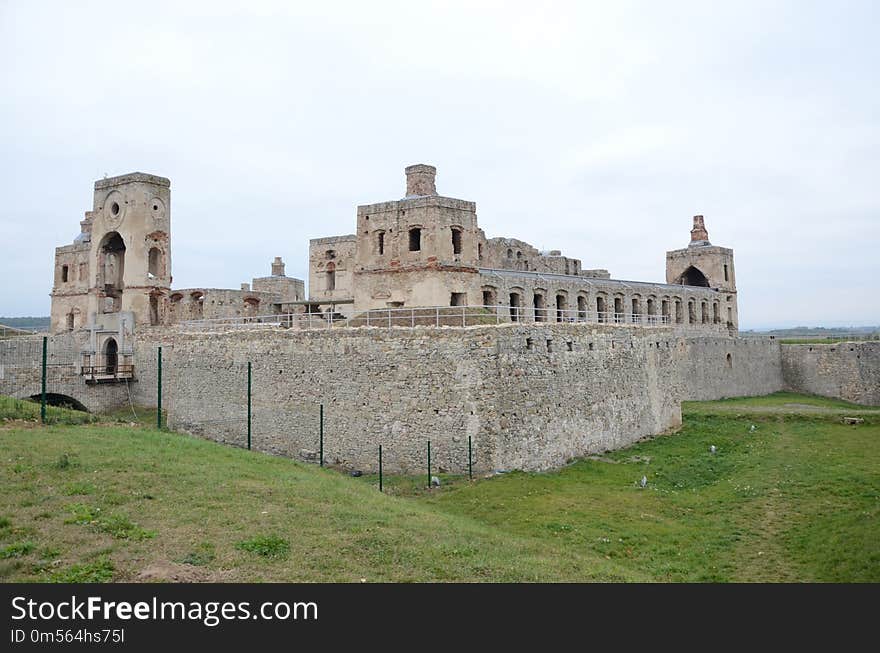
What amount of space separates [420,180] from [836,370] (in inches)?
1299

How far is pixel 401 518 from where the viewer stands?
13.1m

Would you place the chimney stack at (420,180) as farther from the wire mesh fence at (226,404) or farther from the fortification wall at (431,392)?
the wire mesh fence at (226,404)

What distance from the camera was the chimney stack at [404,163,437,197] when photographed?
30.7 meters

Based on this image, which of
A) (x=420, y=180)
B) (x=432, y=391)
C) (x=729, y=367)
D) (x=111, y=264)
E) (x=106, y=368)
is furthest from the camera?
(x=729, y=367)

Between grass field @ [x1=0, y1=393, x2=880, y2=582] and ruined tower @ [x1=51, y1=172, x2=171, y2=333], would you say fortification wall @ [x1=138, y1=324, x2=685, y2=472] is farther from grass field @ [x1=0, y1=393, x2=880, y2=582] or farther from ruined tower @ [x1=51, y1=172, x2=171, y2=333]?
ruined tower @ [x1=51, y1=172, x2=171, y2=333]

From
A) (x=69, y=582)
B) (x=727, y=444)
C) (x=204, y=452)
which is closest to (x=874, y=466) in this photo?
(x=727, y=444)

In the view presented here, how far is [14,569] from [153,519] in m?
2.45

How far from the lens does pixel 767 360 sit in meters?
48.3

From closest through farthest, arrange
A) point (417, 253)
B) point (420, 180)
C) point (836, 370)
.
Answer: point (417, 253) → point (420, 180) → point (836, 370)

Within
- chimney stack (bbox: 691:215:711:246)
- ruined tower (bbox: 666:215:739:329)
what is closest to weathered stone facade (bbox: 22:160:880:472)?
ruined tower (bbox: 666:215:739:329)

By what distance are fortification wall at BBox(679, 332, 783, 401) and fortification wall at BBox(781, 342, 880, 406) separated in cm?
104

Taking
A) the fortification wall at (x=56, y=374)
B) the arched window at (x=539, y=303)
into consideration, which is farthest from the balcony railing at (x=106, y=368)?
the arched window at (x=539, y=303)

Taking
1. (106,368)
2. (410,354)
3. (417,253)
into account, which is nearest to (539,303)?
(417,253)

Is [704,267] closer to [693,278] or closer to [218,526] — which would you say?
[693,278]
